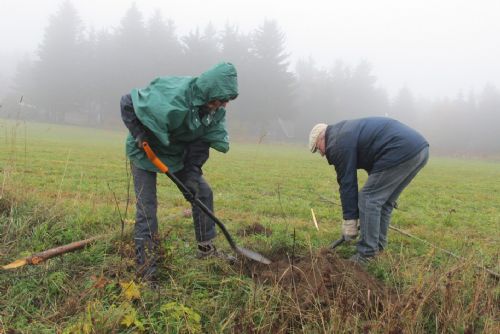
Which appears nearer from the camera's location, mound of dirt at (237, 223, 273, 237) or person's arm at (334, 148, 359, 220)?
person's arm at (334, 148, 359, 220)

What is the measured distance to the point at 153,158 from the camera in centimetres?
371

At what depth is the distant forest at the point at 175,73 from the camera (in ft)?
151

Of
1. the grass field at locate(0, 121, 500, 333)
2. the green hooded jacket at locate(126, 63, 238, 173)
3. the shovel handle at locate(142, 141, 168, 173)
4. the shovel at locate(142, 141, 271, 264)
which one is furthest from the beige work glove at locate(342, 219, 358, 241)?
the shovel handle at locate(142, 141, 168, 173)

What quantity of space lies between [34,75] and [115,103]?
10.5m

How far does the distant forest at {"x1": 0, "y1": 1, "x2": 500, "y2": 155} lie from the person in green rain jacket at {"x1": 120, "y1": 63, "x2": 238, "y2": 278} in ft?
134

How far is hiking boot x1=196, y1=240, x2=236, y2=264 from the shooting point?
4.20m

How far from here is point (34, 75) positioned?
157ft

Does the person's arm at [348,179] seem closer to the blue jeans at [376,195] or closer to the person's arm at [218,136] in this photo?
the blue jeans at [376,195]

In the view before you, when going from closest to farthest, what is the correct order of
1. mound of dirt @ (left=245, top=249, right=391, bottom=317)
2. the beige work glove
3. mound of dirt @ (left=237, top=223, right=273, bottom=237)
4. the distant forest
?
mound of dirt @ (left=245, top=249, right=391, bottom=317), the beige work glove, mound of dirt @ (left=237, top=223, right=273, bottom=237), the distant forest

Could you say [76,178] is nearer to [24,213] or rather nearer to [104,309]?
[24,213]

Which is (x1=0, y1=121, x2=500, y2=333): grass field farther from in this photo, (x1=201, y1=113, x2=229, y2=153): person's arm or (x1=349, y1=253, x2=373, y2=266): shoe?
(x1=201, y1=113, x2=229, y2=153): person's arm

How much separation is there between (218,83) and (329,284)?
6.39 feet

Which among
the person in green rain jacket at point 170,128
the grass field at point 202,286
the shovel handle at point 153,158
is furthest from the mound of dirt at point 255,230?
the shovel handle at point 153,158

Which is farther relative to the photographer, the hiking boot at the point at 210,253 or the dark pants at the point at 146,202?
the hiking boot at the point at 210,253
